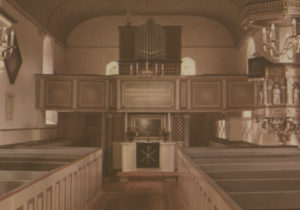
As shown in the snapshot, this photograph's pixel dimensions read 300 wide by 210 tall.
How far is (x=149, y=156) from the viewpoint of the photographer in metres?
13.1


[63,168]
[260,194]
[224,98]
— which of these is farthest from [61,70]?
[260,194]

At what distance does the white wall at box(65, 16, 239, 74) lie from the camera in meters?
18.4

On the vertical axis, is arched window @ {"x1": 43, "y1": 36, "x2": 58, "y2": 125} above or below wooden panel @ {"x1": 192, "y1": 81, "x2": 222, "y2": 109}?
above

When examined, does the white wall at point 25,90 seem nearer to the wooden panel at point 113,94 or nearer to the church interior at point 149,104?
the church interior at point 149,104

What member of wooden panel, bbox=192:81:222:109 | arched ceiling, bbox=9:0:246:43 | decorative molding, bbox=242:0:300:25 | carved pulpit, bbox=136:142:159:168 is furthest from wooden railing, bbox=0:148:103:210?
arched ceiling, bbox=9:0:246:43

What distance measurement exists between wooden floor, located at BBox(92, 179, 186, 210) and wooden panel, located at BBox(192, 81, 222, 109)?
3.34 metres

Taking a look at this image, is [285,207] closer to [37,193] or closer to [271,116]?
[37,193]

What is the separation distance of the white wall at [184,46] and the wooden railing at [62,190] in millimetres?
10075

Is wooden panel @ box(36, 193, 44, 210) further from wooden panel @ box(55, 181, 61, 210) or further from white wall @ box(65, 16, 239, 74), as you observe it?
white wall @ box(65, 16, 239, 74)

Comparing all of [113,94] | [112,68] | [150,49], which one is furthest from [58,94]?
[112,68]

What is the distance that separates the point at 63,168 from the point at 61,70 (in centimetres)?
1322

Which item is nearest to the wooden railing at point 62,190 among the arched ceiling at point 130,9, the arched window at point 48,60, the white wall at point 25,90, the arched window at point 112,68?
the white wall at point 25,90

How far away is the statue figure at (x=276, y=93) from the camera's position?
8.98 m

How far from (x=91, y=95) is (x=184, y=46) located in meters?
6.67
